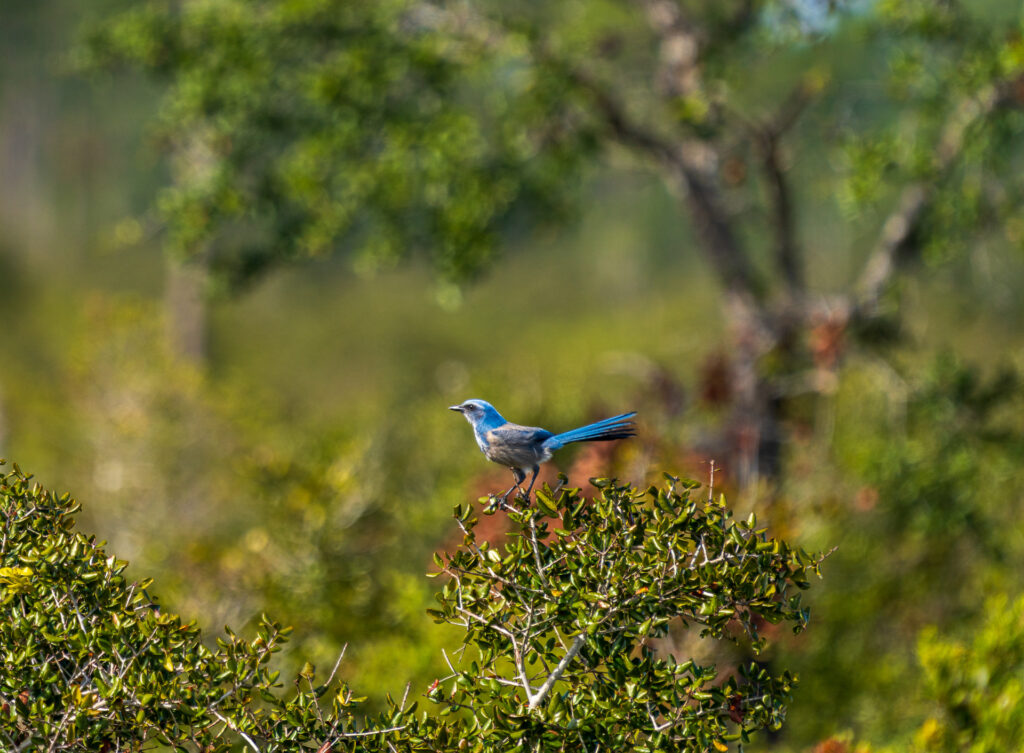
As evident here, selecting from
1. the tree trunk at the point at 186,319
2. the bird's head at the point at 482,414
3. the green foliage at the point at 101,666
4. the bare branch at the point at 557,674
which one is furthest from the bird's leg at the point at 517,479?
the tree trunk at the point at 186,319

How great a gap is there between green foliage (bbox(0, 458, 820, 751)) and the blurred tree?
325 inches

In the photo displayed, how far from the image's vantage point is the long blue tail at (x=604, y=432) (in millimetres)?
3586

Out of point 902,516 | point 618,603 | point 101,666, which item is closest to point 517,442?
point 618,603

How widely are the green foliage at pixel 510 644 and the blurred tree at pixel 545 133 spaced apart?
27.0ft

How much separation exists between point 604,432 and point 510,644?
1.20 meters

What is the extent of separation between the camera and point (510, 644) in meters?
4.46

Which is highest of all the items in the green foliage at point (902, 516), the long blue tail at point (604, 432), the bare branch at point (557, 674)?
the green foliage at point (902, 516)

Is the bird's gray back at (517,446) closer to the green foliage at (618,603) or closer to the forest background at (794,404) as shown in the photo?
the green foliage at (618,603)

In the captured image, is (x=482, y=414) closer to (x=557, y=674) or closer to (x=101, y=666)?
(x=557, y=674)

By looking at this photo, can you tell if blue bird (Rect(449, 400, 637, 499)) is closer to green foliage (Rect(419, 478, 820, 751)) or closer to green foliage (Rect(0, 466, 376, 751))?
green foliage (Rect(419, 478, 820, 751))

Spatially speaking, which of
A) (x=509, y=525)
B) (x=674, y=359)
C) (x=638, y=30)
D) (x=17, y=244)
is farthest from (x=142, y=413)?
(x=17, y=244)

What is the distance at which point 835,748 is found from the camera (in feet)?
20.0

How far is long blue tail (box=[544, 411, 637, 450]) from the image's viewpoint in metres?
3.59

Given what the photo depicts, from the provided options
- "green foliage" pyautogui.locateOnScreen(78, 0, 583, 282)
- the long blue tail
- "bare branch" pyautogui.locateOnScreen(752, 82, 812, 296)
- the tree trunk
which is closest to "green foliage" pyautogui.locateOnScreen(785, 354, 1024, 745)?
"bare branch" pyautogui.locateOnScreen(752, 82, 812, 296)
